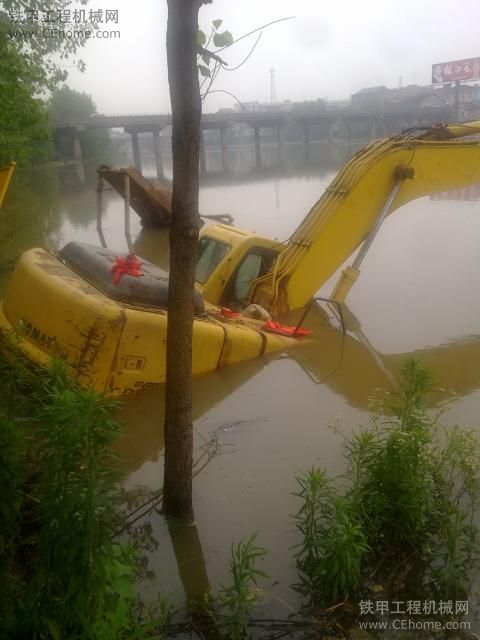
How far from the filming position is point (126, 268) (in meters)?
5.32

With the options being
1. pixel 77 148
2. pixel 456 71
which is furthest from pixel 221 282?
pixel 456 71

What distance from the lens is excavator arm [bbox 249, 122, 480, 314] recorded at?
7.44 m

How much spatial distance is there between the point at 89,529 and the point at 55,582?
0.95ft

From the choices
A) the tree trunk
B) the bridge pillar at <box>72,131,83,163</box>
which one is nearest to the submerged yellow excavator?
the tree trunk

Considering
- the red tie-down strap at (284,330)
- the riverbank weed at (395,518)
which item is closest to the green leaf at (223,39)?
the riverbank weed at (395,518)

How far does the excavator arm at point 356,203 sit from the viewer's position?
7.44 m

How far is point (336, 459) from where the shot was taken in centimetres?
467

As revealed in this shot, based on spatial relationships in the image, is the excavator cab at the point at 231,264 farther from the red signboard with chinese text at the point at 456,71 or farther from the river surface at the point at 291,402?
the red signboard with chinese text at the point at 456,71

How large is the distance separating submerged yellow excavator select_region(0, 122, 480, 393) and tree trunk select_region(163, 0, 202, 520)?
1.34m

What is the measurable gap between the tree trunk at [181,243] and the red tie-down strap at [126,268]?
1995 mm

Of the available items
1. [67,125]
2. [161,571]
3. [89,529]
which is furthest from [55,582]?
[67,125]

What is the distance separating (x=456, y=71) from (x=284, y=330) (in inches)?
2953

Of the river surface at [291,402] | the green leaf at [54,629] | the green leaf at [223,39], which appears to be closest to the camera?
the green leaf at [54,629]

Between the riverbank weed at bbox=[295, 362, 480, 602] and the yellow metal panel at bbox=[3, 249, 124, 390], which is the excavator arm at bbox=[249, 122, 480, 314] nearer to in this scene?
the yellow metal panel at bbox=[3, 249, 124, 390]
